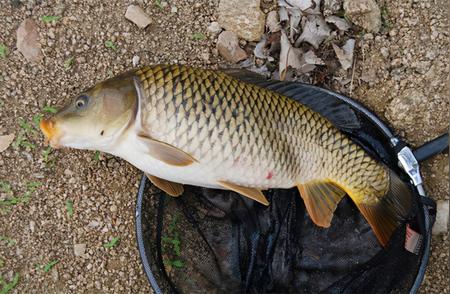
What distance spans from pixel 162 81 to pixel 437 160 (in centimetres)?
103

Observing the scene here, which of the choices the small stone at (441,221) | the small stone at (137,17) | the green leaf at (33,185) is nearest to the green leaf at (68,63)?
the small stone at (137,17)

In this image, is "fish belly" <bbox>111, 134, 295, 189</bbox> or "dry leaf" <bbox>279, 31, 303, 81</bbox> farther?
"dry leaf" <bbox>279, 31, 303, 81</bbox>

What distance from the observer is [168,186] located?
1.98m

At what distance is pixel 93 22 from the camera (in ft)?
7.32

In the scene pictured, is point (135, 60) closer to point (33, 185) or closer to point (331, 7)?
point (33, 185)

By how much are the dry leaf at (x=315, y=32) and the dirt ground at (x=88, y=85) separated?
0.46 feet

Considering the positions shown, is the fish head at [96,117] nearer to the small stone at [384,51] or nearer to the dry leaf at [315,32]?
the dry leaf at [315,32]

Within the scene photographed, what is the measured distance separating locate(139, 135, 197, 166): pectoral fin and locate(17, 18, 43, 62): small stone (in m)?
0.68

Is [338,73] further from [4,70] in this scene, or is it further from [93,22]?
[4,70]

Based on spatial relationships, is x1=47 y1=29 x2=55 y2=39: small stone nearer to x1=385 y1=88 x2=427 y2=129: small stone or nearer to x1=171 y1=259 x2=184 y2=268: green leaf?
x1=171 y1=259 x2=184 y2=268: green leaf

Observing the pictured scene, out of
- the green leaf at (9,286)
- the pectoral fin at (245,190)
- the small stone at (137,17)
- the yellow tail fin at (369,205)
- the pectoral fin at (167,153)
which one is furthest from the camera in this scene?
the small stone at (137,17)

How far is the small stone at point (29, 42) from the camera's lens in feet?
7.20

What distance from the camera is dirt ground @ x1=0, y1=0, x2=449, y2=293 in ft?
7.06

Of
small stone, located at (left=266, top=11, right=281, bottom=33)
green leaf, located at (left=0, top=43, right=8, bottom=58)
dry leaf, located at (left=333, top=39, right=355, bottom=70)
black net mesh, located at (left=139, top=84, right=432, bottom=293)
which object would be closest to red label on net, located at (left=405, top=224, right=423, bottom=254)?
black net mesh, located at (left=139, top=84, right=432, bottom=293)
